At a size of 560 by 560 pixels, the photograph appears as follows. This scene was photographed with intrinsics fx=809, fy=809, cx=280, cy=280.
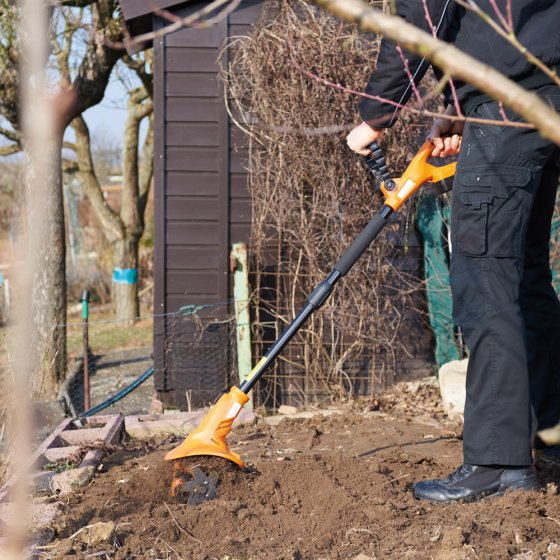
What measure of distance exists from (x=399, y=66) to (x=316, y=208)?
9.78 feet

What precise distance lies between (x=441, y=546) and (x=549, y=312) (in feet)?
4.16

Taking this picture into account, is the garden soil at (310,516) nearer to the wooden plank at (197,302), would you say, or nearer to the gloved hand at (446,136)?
the gloved hand at (446,136)

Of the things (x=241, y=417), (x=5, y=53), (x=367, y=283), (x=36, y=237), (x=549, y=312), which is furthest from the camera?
(x=5, y=53)

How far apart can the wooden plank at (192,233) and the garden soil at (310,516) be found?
8.80ft

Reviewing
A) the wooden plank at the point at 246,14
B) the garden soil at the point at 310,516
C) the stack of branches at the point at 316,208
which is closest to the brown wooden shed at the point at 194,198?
the wooden plank at the point at 246,14

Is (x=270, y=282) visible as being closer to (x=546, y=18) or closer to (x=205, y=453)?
(x=205, y=453)

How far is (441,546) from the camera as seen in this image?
7.89 feet

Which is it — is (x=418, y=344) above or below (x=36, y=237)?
below

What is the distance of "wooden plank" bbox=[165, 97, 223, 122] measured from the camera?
6.20 metres

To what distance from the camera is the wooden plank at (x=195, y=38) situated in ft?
20.2

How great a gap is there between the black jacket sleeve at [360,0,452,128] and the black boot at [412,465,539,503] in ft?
4.28

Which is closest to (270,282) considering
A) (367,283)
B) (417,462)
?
(367,283)

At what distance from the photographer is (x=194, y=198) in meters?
6.23

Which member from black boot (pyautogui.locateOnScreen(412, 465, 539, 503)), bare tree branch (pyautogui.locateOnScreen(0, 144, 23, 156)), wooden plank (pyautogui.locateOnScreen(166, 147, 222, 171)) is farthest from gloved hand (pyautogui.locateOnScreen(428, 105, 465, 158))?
bare tree branch (pyautogui.locateOnScreen(0, 144, 23, 156))
